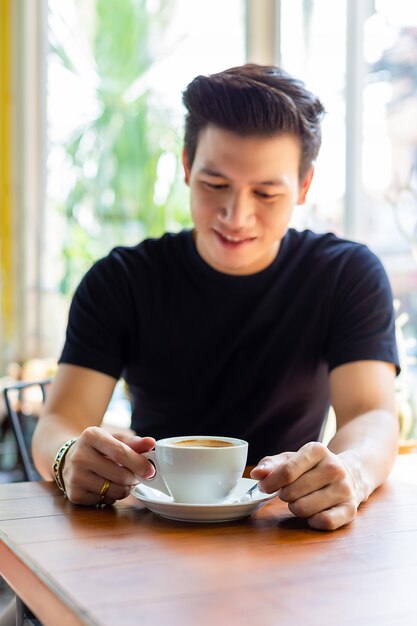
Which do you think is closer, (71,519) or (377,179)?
(71,519)

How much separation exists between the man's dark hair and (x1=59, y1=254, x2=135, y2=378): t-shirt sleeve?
281 mm

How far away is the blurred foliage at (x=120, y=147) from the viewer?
13.8ft

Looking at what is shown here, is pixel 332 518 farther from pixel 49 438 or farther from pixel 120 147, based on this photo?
pixel 120 147

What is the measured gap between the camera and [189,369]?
5.88 feet

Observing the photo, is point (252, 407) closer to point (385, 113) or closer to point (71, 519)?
point (71, 519)

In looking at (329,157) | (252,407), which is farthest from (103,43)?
(252,407)

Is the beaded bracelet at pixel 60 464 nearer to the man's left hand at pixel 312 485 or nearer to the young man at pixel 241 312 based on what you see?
the young man at pixel 241 312

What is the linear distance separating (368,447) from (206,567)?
50cm

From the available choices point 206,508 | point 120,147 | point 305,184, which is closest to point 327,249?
point 305,184

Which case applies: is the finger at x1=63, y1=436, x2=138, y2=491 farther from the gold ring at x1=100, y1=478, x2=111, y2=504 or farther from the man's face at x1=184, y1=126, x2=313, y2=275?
the man's face at x1=184, y1=126, x2=313, y2=275

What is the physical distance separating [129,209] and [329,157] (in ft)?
5.12

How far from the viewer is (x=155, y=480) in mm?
1219

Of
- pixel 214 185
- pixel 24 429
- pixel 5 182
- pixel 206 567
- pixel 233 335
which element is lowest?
pixel 24 429

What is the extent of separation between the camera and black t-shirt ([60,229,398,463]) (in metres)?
1.77
